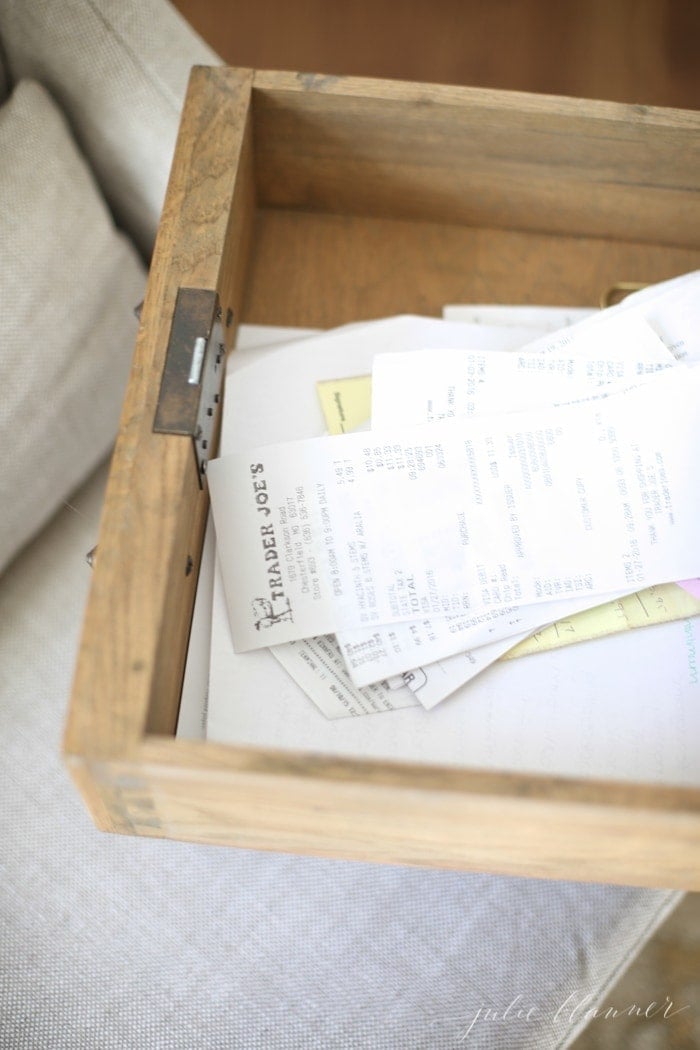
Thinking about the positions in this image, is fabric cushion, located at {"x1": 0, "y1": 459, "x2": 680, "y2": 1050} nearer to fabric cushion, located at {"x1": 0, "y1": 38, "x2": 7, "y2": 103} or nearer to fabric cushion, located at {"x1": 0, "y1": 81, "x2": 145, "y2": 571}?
fabric cushion, located at {"x1": 0, "y1": 81, "x2": 145, "y2": 571}

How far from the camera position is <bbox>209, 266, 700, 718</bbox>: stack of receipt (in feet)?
1.95

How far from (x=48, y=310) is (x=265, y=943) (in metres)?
0.53

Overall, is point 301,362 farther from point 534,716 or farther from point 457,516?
point 534,716

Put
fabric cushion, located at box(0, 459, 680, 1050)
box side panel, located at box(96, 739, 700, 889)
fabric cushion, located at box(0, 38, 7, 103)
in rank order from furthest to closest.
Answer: fabric cushion, located at box(0, 38, 7, 103) → fabric cushion, located at box(0, 459, 680, 1050) → box side panel, located at box(96, 739, 700, 889)

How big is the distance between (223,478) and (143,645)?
0.16m

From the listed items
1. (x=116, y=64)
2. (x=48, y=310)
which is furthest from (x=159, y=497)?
(x=116, y=64)

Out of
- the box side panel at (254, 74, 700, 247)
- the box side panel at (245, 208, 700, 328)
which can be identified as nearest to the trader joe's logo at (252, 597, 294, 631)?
the box side panel at (245, 208, 700, 328)

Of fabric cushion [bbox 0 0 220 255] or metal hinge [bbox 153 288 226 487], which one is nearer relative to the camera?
metal hinge [bbox 153 288 226 487]

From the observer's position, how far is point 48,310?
748 millimetres

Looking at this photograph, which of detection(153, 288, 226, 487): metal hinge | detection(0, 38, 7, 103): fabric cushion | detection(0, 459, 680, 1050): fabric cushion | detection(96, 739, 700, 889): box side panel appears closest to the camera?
detection(96, 739, 700, 889): box side panel

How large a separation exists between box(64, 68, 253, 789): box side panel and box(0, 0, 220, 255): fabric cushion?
100 mm

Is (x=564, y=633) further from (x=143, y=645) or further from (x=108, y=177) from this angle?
(x=108, y=177)

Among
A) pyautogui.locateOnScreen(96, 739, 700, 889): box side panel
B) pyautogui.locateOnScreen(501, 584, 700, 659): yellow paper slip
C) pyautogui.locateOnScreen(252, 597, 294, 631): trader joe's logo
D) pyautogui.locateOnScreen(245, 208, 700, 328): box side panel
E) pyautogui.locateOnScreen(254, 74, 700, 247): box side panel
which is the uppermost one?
pyautogui.locateOnScreen(254, 74, 700, 247): box side panel

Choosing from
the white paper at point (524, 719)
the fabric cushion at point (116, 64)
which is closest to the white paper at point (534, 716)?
the white paper at point (524, 719)
